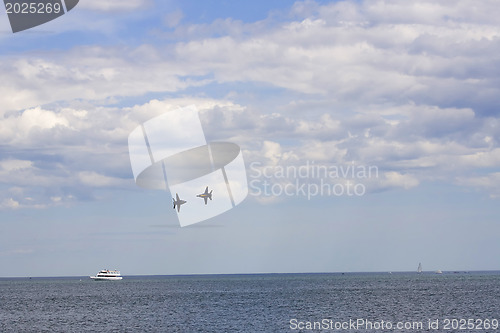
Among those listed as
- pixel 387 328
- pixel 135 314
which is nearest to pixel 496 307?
pixel 387 328

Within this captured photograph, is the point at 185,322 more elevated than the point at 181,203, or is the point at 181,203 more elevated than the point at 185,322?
the point at 181,203

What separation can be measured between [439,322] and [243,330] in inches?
1161

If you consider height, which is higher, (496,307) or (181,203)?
(181,203)

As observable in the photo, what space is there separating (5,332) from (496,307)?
8572cm

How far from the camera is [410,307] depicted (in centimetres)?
11688

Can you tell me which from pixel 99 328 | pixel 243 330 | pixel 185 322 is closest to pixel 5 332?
pixel 99 328

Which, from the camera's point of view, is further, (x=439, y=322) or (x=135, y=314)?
(x=135, y=314)

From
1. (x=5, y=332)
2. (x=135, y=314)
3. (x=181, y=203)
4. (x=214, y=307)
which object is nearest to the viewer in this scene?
(x=5, y=332)

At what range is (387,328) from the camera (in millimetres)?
83188

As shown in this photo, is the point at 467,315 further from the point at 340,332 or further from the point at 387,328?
Answer: the point at 340,332

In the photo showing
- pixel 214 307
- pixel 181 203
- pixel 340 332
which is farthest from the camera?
pixel 181 203

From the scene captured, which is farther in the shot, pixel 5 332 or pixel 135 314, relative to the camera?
pixel 135 314

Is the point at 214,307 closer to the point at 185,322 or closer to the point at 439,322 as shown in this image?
the point at 185,322

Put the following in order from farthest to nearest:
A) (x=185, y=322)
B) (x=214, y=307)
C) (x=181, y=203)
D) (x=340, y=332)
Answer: (x=181, y=203) → (x=214, y=307) → (x=185, y=322) → (x=340, y=332)
